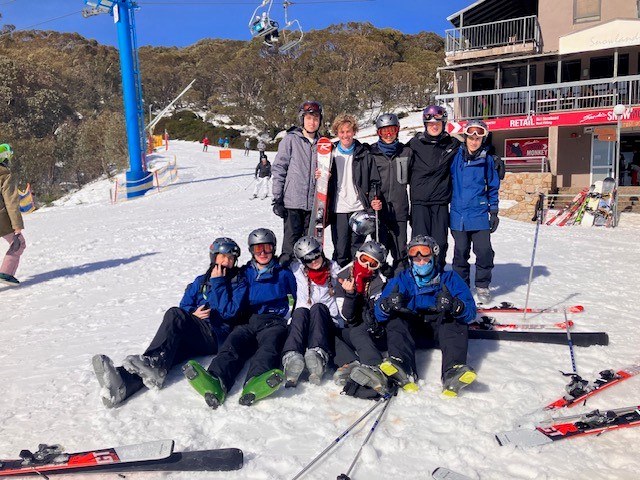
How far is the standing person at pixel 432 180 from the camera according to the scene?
5.28m

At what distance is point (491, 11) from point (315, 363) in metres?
26.0

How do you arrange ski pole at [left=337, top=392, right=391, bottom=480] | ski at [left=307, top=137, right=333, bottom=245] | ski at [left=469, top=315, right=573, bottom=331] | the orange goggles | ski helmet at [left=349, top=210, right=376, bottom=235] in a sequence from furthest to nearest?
ski at [left=307, top=137, right=333, bottom=245], ski helmet at [left=349, top=210, right=376, bottom=235], ski at [left=469, top=315, right=573, bottom=331], the orange goggles, ski pole at [left=337, top=392, right=391, bottom=480]

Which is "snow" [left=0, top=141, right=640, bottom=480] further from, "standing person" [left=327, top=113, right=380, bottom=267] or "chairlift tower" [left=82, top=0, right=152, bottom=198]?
"chairlift tower" [left=82, top=0, right=152, bottom=198]

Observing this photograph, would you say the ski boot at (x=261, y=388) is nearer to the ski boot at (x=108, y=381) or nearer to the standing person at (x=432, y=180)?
the ski boot at (x=108, y=381)

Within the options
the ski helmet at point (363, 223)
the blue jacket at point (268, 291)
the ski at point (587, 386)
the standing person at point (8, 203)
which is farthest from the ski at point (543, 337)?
the standing person at point (8, 203)

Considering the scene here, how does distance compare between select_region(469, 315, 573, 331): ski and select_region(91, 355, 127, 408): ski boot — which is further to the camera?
select_region(469, 315, 573, 331): ski

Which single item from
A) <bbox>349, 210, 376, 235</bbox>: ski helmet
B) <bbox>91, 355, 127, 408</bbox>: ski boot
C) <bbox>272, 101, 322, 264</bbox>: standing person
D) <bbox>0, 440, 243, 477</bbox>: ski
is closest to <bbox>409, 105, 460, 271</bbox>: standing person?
<bbox>349, 210, 376, 235</bbox>: ski helmet

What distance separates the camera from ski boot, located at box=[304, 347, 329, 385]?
3602mm

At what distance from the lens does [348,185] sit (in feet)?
16.8

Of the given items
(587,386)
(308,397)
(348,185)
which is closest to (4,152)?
(348,185)

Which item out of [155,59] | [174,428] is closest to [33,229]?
[174,428]

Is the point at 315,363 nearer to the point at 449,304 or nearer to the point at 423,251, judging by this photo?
the point at 449,304

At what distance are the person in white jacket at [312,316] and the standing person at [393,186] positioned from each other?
1.04 metres

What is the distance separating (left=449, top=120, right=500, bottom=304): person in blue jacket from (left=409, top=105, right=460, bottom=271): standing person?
106 millimetres
